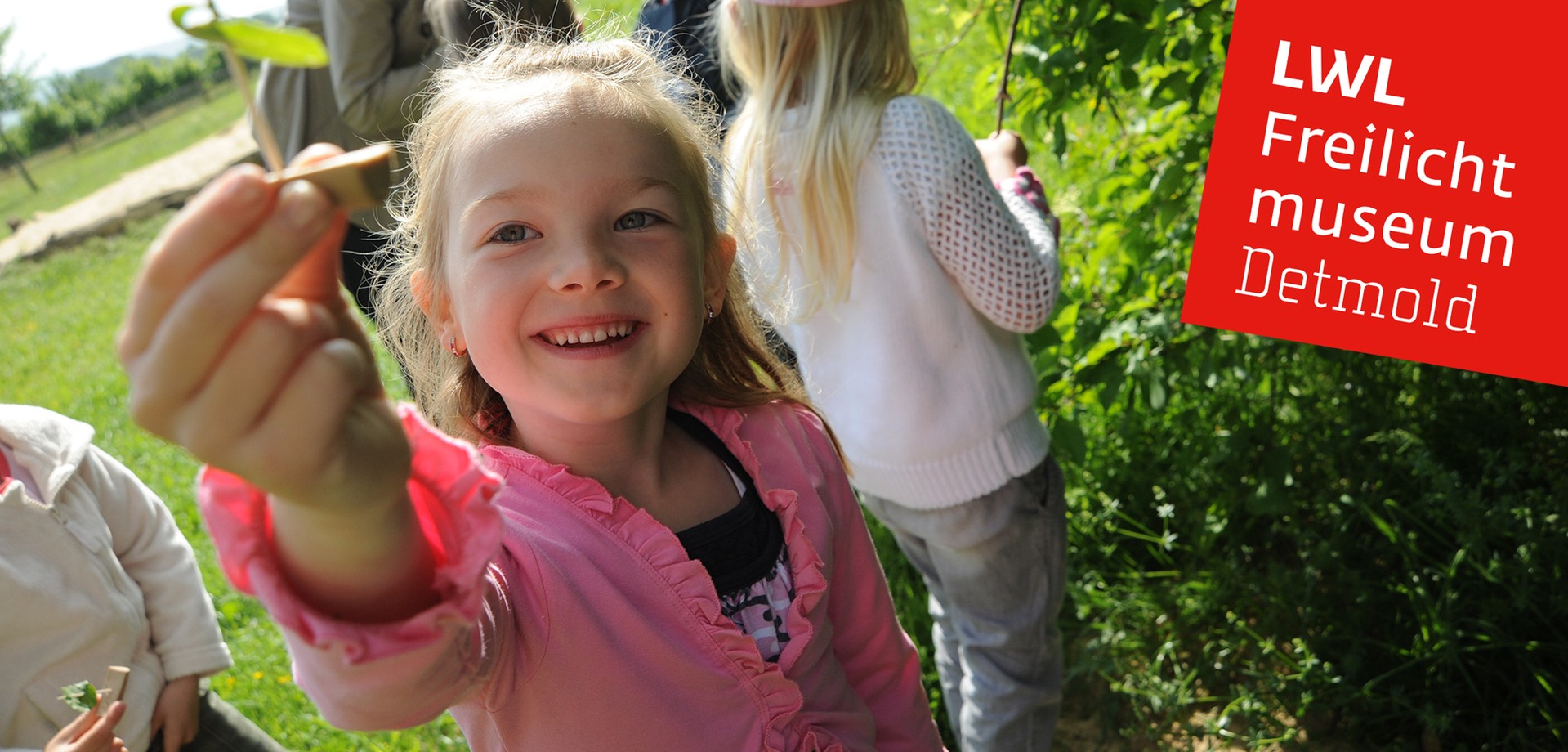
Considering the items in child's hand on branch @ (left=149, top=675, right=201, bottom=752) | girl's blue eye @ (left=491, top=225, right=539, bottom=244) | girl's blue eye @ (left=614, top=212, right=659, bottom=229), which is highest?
girl's blue eye @ (left=614, top=212, right=659, bottom=229)

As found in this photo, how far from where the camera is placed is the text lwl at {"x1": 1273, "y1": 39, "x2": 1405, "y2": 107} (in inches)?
92.3

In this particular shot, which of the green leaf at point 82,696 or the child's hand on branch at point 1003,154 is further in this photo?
the child's hand on branch at point 1003,154

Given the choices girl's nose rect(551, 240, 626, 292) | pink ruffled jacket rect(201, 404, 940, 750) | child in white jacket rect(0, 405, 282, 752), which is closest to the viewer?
pink ruffled jacket rect(201, 404, 940, 750)

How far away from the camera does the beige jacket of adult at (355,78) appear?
300cm

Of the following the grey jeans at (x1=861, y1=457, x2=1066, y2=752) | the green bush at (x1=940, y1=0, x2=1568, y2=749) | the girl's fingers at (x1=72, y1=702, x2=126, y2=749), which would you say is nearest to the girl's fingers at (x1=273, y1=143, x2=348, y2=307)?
the girl's fingers at (x1=72, y1=702, x2=126, y2=749)

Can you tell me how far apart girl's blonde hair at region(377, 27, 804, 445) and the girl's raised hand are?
2.01ft

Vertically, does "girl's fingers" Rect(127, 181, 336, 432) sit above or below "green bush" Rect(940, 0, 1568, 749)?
above

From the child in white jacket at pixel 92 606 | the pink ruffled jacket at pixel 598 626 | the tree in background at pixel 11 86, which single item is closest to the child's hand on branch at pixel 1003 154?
the pink ruffled jacket at pixel 598 626

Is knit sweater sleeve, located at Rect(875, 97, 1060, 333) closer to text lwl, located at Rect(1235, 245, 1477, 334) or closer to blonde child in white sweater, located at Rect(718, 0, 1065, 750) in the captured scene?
blonde child in white sweater, located at Rect(718, 0, 1065, 750)

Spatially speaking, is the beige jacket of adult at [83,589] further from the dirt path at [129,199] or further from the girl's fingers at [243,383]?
the dirt path at [129,199]

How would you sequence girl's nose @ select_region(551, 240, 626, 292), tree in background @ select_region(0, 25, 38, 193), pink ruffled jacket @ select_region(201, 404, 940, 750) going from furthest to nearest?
tree in background @ select_region(0, 25, 38, 193) < girl's nose @ select_region(551, 240, 626, 292) < pink ruffled jacket @ select_region(201, 404, 940, 750)

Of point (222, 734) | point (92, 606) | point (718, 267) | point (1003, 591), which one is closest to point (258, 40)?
point (718, 267)

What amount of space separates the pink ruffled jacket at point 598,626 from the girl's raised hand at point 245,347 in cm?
13

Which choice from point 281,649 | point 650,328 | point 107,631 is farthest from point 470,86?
point 281,649
